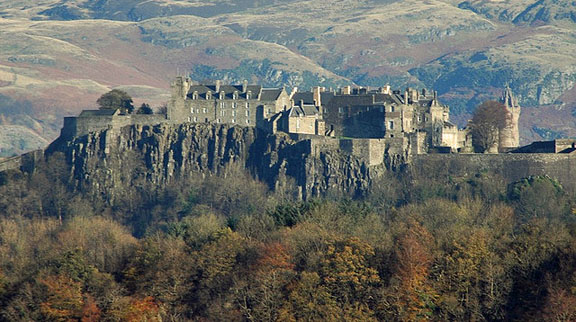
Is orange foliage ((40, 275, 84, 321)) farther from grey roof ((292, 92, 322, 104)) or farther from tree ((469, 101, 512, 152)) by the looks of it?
tree ((469, 101, 512, 152))

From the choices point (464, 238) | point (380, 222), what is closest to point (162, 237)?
point (380, 222)

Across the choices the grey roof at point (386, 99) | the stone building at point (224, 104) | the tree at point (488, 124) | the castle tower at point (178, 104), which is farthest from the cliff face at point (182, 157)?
the tree at point (488, 124)

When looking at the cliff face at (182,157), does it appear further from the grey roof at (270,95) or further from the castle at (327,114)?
the grey roof at (270,95)

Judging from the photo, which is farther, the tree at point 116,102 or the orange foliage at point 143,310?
the tree at point 116,102

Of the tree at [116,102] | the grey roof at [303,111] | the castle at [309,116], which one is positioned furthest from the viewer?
the tree at [116,102]

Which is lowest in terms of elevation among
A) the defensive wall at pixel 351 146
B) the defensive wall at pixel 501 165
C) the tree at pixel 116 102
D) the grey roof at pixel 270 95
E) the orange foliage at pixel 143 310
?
the orange foliage at pixel 143 310

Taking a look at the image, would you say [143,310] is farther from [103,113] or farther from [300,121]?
[103,113]
